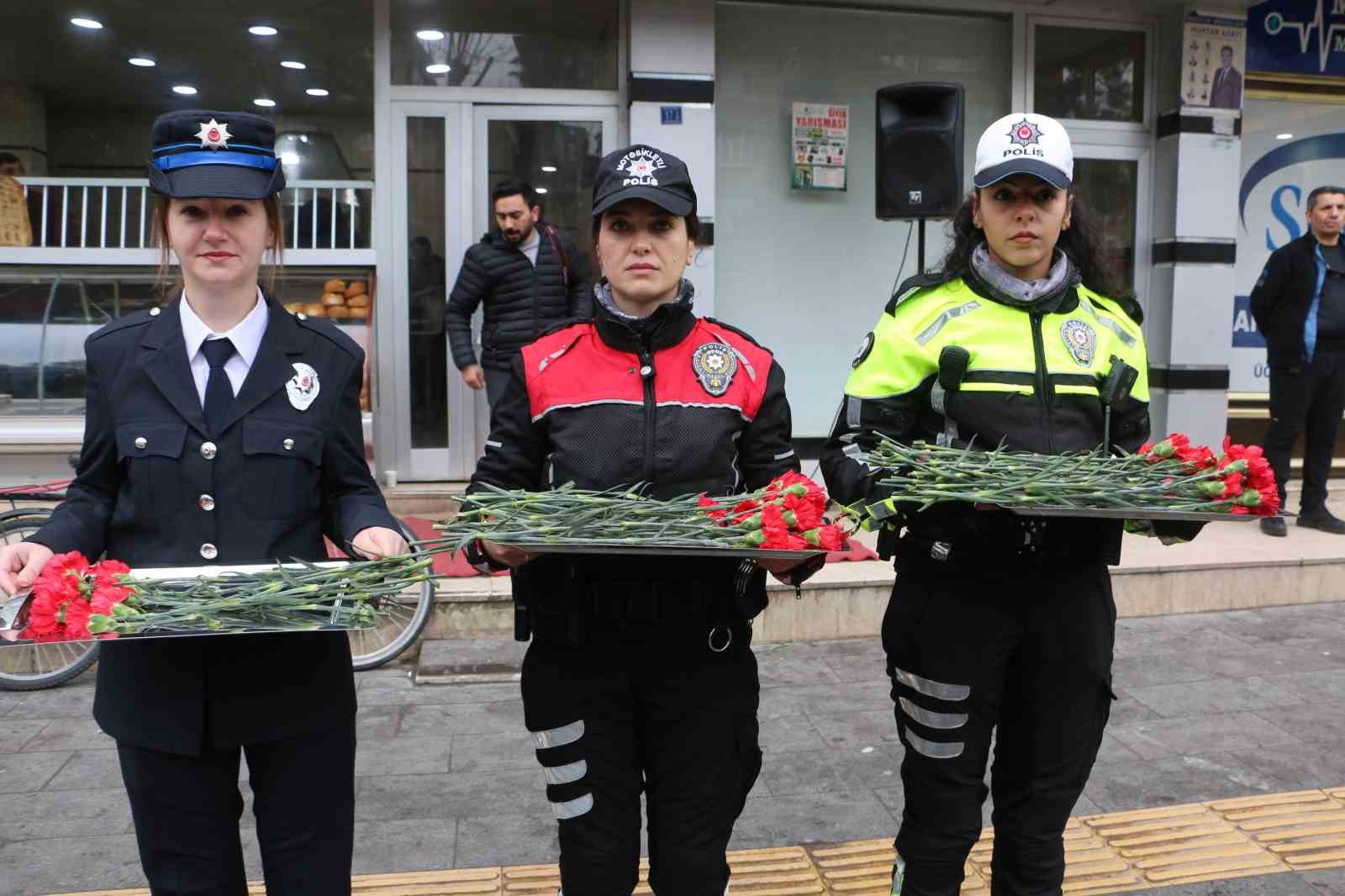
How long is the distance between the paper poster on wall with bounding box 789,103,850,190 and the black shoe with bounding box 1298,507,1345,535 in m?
3.87

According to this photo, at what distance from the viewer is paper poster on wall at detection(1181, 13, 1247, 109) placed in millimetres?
8742

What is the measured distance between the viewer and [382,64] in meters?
8.04

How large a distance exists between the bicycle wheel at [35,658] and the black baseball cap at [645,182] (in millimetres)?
4200

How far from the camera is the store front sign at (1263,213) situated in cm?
998

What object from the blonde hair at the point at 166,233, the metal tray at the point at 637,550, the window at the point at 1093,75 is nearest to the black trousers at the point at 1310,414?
the window at the point at 1093,75

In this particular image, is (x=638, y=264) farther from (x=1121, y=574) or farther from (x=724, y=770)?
(x=1121, y=574)

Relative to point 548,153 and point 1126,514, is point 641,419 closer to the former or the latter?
→ point 1126,514

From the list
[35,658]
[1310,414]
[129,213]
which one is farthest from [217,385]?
[1310,414]

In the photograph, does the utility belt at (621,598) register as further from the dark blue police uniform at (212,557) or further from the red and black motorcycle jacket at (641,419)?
the dark blue police uniform at (212,557)

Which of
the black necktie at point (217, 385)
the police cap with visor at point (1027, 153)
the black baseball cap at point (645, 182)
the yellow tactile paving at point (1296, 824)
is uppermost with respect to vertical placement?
the police cap with visor at point (1027, 153)

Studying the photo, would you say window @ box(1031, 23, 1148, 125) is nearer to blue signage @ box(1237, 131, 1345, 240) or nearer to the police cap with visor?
blue signage @ box(1237, 131, 1345, 240)

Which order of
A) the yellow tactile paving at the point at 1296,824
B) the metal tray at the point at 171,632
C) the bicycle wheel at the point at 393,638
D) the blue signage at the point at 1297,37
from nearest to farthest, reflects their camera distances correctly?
1. the metal tray at the point at 171,632
2. the yellow tactile paving at the point at 1296,824
3. the bicycle wheel at the point at 393,638
4. the blue signage at the point at 1297,37

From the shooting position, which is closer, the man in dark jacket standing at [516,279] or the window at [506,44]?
the man in dark jacket standing at [516,279]

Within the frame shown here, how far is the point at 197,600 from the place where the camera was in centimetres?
206
